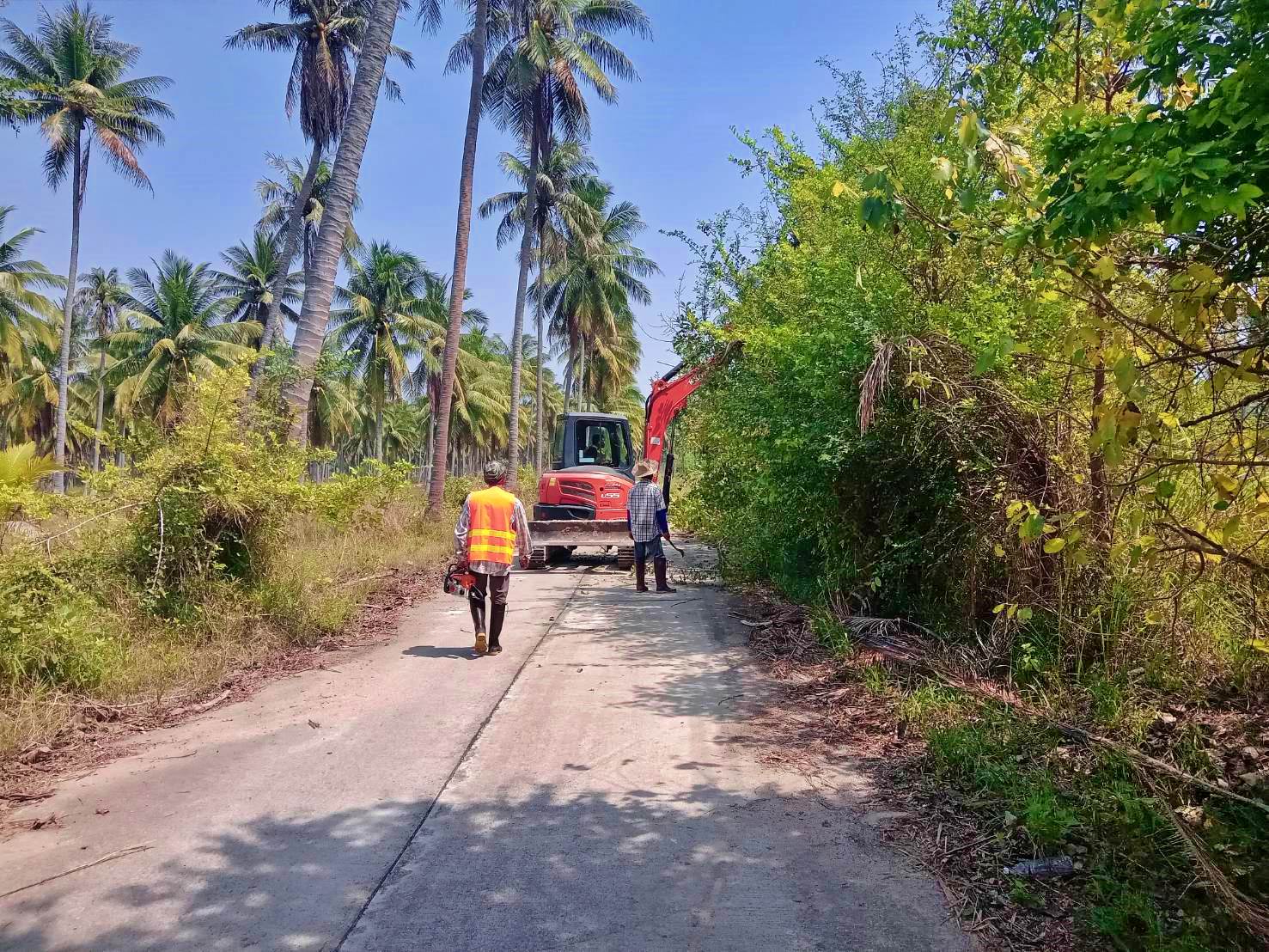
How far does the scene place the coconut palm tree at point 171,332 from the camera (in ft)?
116

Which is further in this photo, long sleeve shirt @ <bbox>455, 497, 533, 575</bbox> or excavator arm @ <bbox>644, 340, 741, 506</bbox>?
excavator arm @ <bbox>644, 340, 741, 506</bbox>

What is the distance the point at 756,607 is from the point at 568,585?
347cm

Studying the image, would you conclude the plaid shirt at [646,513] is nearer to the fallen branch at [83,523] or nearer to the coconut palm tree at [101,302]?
the fallen branch at [83,523]

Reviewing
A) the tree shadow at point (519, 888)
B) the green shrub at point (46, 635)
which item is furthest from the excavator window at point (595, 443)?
the tree shadow at point (519, 888)

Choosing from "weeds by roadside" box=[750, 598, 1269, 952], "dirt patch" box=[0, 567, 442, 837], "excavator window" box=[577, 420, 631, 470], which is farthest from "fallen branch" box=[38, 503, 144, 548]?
"excavator window" box=[577, 420, 631, 470]

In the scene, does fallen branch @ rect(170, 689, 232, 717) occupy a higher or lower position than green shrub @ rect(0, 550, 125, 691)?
lower

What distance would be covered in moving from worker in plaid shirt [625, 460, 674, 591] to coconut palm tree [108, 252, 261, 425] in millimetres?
27944

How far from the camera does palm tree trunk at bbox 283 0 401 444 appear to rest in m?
10.6

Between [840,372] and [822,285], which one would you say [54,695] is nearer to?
[840,372]

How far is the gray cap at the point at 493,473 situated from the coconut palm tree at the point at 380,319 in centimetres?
3287

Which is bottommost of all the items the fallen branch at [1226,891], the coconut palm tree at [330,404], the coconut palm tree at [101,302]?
the fallen branch at [1226,891]

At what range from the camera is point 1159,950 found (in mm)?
2963

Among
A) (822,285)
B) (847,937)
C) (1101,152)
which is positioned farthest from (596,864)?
(822,285)

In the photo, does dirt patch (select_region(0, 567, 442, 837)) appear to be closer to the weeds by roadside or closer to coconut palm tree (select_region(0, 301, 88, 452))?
the weeds by roadside
